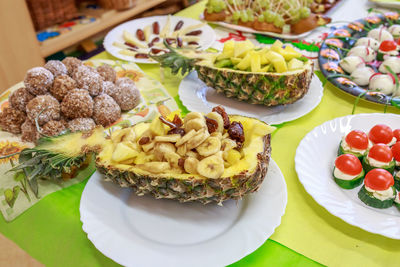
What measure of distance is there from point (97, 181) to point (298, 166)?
0.53m

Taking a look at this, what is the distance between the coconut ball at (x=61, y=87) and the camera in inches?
41.2

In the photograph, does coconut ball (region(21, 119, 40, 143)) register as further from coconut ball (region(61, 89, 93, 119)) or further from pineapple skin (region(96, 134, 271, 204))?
pineapple skin (region(96, 134, 271, 204))

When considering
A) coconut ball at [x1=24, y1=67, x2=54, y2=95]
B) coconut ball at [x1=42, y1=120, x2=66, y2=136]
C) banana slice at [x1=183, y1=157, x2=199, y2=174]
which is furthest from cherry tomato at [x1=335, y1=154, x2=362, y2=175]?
coconut ball at [x1=24, y1=67, x2=54, y2=95]

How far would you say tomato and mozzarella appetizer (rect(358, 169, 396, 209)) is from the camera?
2.48 feet

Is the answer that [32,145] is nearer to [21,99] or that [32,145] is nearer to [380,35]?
[21,99]

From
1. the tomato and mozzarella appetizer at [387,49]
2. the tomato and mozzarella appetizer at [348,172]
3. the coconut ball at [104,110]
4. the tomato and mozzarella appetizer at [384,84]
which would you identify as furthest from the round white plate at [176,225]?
the tomato and mozzarella appetizer at [387,49]

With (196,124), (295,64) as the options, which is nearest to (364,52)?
(295,64)

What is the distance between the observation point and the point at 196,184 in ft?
2.26

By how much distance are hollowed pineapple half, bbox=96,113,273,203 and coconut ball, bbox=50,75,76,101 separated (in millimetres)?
367

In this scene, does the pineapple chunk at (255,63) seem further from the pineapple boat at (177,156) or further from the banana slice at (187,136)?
the banana slice at (187,136)

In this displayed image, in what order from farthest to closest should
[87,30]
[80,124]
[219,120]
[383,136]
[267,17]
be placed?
1. [87,30]
2. [267,17]
3. [80,124]
4. [383,136]
5. [219,120]

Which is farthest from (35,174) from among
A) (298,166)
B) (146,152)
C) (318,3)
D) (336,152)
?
(318,3)

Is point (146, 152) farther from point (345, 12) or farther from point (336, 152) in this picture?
point (345, 12)

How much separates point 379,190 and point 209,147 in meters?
0.41
